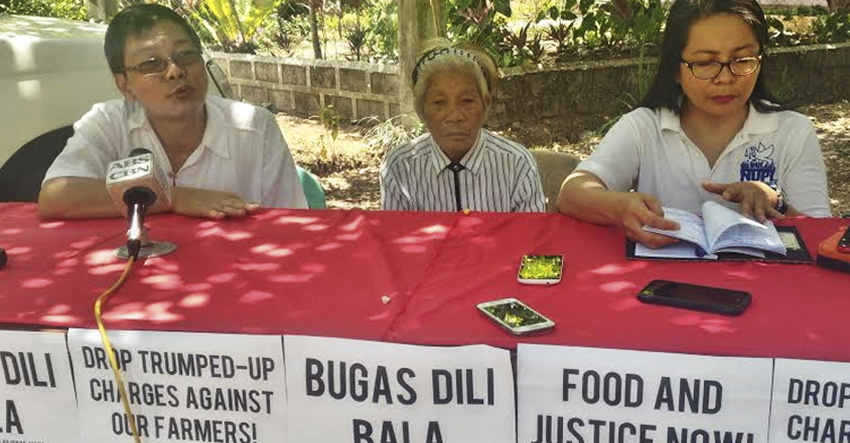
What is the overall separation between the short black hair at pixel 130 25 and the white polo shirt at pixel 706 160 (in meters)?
1.37

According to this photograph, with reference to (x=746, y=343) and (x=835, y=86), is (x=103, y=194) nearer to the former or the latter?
(x=746, y=343)

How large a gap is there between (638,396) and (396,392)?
446mm

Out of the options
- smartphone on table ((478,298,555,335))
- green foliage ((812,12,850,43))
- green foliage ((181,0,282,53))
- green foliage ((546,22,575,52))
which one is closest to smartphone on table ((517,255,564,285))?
smartphone on table ((478,298,555,335))

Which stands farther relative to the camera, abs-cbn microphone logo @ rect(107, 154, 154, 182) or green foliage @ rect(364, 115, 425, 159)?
green foliage @ rect(364, 115, 425, 159)

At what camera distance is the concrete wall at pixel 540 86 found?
729 cm

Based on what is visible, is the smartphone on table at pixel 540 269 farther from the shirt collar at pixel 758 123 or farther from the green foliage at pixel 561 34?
the green foliage at pixel 561 34

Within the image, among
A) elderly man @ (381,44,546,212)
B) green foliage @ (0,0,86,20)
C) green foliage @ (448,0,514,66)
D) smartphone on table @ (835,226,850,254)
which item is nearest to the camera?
smartphone on table @ (835,226,850,254)

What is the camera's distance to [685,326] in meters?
1.46

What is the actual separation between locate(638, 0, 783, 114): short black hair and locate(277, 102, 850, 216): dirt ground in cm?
327

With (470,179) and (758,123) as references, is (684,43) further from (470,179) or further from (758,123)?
(470,179)

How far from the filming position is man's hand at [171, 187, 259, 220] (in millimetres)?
2262

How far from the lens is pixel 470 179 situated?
113 inches

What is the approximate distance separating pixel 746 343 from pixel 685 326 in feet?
0.36

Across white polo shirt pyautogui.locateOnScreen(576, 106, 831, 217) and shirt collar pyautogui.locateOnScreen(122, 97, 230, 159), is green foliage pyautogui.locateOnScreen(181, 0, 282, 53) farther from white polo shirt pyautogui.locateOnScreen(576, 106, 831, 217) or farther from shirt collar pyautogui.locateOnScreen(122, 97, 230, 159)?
white polo shirt pyautogui.locateOnScreen(576, 106, 831, 217)
